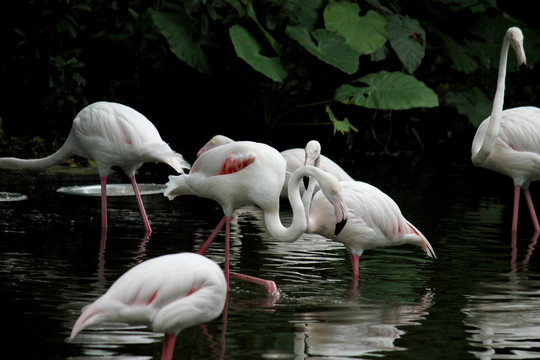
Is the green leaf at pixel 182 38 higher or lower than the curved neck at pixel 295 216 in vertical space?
higher

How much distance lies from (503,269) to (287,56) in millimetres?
7095

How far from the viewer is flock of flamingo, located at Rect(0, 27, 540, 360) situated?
140 inches

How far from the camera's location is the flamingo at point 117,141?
7055 mm

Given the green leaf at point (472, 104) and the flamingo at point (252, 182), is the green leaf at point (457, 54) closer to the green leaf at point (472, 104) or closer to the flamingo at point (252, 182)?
the green leaf at point (472, 104)

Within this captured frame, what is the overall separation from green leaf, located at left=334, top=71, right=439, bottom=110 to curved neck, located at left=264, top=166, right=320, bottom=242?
15.9 ft

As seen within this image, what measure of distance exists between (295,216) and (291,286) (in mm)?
438

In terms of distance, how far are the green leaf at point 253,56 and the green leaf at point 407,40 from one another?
1.60m

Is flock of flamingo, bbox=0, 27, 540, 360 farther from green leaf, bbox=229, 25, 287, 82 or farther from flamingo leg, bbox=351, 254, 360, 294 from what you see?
green leaf, bbox=229, 25, 287, 82

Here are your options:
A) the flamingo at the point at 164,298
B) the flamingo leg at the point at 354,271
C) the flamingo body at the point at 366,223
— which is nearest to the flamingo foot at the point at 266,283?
the flamingo leg at the point at 354,271

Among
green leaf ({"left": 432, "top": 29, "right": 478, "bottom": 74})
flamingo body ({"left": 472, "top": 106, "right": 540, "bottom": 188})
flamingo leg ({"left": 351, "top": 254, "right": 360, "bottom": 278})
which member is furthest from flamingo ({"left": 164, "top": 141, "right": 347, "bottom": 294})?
green leaf ({"left": 432, "top": 29, "right": 478, "bottom": 74})

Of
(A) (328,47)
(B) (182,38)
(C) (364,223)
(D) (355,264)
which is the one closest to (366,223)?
(C) (364,223)

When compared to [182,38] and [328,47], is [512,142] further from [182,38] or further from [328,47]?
[182,38]

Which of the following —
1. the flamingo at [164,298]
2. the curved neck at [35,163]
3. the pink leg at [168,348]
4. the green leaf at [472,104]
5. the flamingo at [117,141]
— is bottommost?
the pink leg at [168,348]

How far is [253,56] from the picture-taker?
33.7ft
